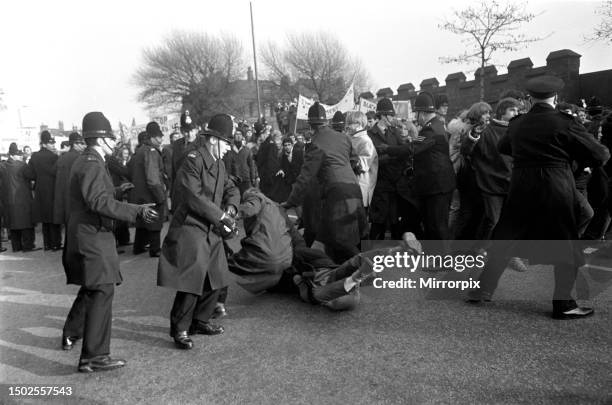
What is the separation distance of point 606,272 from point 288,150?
6932mm

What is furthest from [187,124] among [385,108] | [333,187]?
[333,187]

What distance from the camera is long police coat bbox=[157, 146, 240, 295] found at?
4176 millimetres

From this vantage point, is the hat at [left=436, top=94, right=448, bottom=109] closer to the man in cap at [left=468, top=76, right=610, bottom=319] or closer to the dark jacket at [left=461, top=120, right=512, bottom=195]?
the dark jacket at [left=461, top=120, right=512, bottom=195]

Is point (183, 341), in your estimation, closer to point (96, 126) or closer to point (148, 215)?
point (148, 215)

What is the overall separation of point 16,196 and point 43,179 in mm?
807

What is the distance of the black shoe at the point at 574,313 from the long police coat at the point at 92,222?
365cm

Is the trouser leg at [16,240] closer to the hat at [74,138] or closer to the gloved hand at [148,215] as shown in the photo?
the hat at [74,138]

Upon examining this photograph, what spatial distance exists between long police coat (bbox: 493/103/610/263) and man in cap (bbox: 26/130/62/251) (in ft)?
28.8

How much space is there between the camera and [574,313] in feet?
14.1

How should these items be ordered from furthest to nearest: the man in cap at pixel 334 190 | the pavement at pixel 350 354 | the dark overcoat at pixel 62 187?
the dark overcoat at pixel 62 187 → the man in cap at pixel 334 190 → the pavement at pixel 350 354

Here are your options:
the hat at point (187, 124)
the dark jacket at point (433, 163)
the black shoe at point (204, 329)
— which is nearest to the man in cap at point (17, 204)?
the hat at point (187, 124)

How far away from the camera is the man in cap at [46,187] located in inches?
391

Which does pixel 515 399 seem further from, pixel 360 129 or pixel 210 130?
pixel 360 129

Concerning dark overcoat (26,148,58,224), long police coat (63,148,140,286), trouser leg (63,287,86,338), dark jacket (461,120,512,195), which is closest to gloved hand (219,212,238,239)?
long police coat (63,148,140,286)
